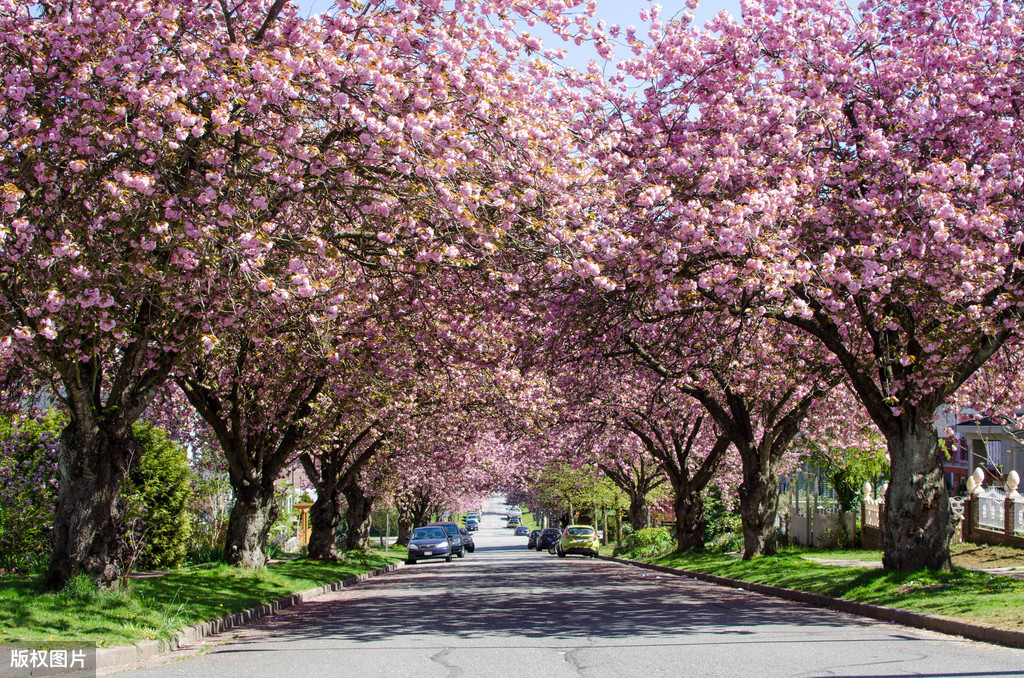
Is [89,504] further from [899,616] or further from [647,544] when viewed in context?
[647,544]

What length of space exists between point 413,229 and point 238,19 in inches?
120

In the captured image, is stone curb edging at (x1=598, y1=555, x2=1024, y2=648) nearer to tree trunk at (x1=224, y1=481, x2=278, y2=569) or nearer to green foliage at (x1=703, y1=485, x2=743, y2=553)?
tree trunk at (x1=224, y1=481, x2=278, y2=569)

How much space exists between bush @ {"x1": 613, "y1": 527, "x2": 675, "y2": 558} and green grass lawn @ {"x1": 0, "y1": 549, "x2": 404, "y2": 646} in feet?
69.6

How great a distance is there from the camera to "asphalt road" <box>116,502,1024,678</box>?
878 centimetres

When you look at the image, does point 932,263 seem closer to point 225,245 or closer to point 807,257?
point 807,257

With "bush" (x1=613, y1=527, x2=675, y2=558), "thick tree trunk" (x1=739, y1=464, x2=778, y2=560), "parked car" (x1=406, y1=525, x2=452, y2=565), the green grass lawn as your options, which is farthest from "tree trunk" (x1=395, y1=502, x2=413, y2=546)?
the green grass lawn

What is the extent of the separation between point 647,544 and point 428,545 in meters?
10.1

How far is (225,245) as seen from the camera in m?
9.97

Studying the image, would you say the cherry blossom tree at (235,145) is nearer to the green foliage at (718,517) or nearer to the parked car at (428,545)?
the green foliage at (718,517)

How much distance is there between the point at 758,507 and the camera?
25141 millimetres

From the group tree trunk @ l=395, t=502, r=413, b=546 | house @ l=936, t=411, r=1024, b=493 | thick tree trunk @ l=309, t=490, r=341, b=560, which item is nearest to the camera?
thick tree trunk @ l=309, t=490, r=341, b=560

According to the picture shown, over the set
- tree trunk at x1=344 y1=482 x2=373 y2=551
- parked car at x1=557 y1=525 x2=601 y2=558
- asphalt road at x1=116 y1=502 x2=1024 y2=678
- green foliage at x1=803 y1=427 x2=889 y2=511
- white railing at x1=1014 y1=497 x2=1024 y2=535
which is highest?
green foliage at x1=803 y1=427 x2=889 y2=511

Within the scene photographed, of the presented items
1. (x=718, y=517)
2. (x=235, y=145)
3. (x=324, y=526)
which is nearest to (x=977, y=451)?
(x=718, y=517)

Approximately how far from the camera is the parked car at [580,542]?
45.7m
